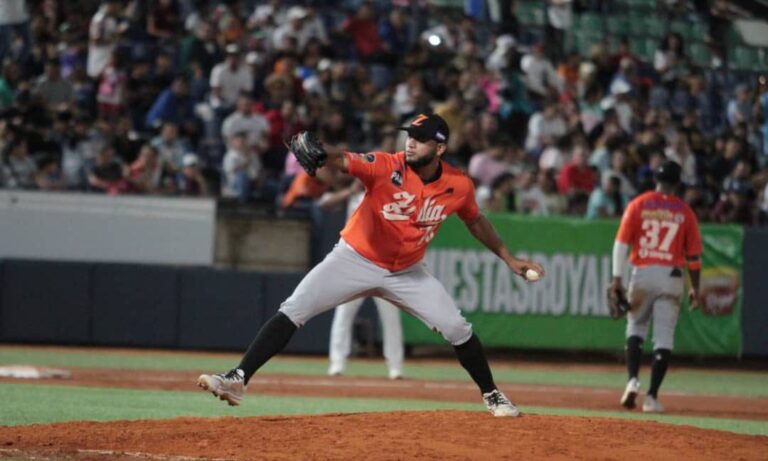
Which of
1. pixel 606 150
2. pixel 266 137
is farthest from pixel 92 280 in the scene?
pixel 606 150

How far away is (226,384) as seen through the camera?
8.10 m

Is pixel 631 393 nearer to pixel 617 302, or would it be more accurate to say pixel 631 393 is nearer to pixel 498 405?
pixel 617 302

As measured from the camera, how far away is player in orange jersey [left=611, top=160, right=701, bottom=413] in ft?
38.0

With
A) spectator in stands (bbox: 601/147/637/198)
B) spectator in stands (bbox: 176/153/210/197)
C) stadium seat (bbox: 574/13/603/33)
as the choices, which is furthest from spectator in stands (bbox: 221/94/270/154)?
stadium seat (bbox: 574/13/603/33)

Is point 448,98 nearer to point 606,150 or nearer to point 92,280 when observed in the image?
point 606,150

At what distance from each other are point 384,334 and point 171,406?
4.06 metres

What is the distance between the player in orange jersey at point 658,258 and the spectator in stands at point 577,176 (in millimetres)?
7364

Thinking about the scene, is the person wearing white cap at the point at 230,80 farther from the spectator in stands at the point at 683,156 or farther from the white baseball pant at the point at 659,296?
the white baseball pant at the point at 659,296

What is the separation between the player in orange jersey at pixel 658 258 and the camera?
1157 centimetres

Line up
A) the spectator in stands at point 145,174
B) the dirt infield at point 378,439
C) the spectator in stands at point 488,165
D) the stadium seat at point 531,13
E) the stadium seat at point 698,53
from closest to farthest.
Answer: the dirt infield at point 378,439 → the spectator in stands at point 145,174 → the spectator in stands at point 488,165 → the stadium seat at point 531,13 → the stadium seat at point 698,53

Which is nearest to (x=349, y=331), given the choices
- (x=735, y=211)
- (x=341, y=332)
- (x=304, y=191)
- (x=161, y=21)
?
(x=341, y=332)

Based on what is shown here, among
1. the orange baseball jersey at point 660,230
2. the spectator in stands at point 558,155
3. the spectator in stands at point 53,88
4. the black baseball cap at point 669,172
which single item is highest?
the spectator in stands at point 53,88

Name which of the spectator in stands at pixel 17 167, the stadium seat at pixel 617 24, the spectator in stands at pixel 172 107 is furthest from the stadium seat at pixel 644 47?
the spectator in stands at pixel 17 167

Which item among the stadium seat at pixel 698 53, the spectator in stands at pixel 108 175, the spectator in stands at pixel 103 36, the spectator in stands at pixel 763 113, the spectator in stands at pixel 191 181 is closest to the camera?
the spectator in stands at pixel 108 175
